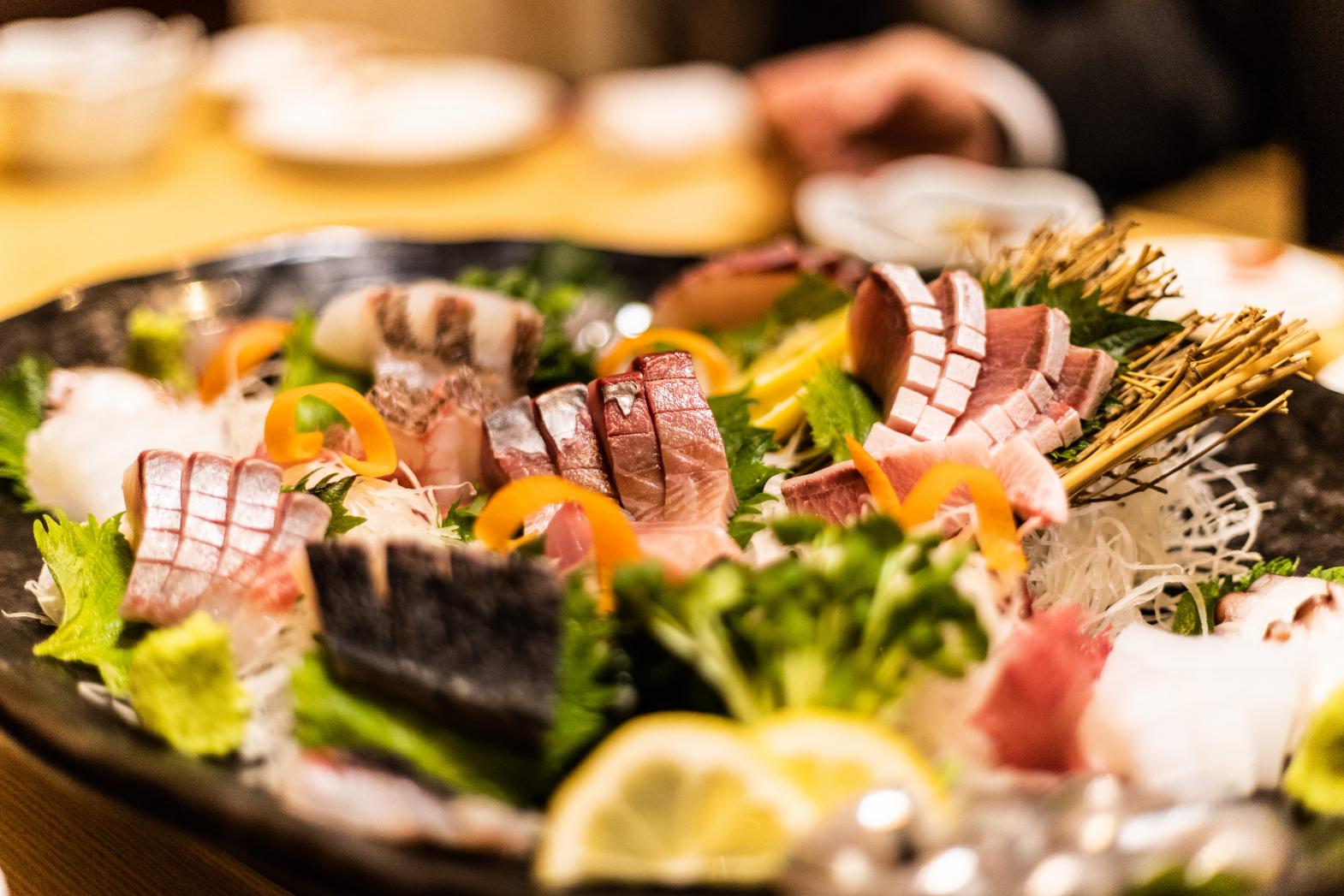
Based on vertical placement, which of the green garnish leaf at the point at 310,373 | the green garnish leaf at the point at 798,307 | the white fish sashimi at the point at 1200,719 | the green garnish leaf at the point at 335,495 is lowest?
the white fish sashimi at the point at 1200,719

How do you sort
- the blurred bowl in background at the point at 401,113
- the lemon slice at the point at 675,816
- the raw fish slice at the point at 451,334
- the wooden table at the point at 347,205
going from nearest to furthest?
the lemon slice at the point at 675,816, the raw fish slice at the point at 451,334, the wooden table at the point at 347,205, the blurred bowl in background at the point at 401,113

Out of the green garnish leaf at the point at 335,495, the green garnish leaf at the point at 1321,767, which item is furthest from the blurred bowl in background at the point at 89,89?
the green garnish leaf at the point at 1321,767

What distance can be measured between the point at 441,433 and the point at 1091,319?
130 centimetres

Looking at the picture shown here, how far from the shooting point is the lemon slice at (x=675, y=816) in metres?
1.25

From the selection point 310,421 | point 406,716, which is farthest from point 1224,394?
point 310,421

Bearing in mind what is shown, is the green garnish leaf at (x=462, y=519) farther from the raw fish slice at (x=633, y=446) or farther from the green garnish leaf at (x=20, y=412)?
the green garnish leaf at (x=20, y=412)

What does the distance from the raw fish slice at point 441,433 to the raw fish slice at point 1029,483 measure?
38.0 inches

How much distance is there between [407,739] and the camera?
142 centimetres

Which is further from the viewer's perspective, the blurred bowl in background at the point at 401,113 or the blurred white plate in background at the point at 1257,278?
the blurred bowl in background at the point at 401,113

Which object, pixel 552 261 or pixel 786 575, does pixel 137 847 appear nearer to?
pixel 786 575

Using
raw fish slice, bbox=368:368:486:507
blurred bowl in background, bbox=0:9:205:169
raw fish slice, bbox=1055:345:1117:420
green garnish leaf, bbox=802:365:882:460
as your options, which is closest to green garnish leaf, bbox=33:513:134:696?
raw fish slice, bbox=368:368:486:507

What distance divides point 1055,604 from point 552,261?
184cm

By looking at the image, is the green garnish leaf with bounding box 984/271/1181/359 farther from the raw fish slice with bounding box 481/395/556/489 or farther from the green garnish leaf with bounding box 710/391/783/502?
the raw fish slice with bounding box 481/395/556/489

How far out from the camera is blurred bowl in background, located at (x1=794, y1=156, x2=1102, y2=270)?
3.62 m
